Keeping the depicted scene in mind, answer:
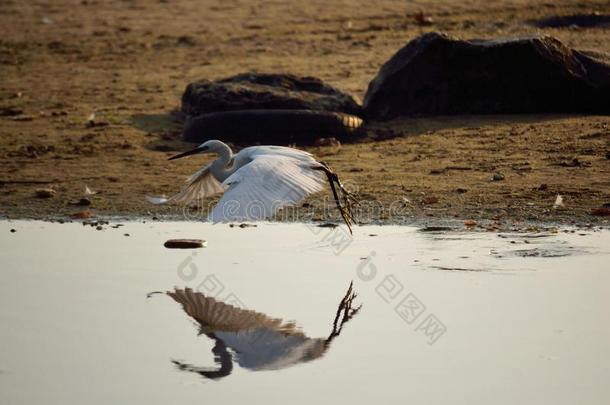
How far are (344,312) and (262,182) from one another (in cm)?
106

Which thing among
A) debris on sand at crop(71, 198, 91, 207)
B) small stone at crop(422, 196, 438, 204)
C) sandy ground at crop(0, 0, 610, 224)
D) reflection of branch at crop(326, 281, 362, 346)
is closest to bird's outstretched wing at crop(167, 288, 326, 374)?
reflection of branch at crop(326, 281, 362, 346)

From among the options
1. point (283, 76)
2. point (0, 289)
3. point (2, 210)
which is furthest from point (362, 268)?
point (283, 76)

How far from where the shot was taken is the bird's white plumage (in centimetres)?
723

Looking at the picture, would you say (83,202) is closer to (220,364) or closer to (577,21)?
(220,364)

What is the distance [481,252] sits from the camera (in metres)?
8.17

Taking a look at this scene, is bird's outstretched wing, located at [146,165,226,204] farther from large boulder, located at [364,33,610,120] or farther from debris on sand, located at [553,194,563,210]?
large boulder, located at [364,33,610,120]

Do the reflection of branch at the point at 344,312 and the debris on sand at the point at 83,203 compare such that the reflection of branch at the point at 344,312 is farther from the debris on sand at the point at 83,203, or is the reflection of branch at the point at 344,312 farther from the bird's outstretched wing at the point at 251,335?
the debris on sand at the point at 83,203

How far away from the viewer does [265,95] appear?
11961mm

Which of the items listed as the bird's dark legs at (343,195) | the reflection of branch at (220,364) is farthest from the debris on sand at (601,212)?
the reflection of branch at (220,364)

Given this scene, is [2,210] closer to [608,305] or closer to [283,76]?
[283,76]

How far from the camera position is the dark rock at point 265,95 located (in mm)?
11938

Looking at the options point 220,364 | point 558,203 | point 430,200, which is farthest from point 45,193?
point 220,364

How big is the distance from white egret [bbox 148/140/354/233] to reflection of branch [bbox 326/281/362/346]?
0.67 metres

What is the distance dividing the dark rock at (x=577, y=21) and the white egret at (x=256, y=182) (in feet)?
28.9
